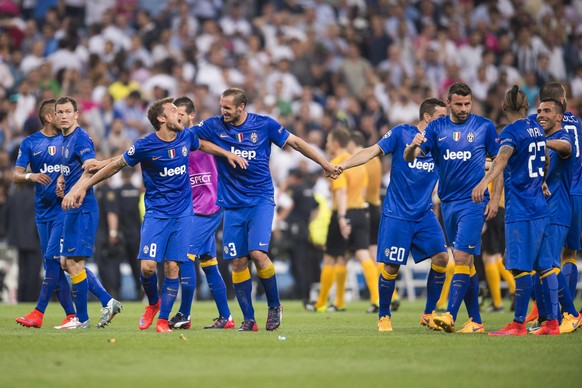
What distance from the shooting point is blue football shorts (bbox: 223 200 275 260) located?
510 inches

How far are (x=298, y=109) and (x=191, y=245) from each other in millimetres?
13563

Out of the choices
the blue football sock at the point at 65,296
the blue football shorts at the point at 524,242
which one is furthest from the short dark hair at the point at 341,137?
the blue football shorts at the point at 524,242

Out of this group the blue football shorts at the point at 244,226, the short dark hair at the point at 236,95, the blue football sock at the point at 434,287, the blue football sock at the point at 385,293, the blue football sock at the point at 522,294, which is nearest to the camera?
the blue football sock at the point at 522,294

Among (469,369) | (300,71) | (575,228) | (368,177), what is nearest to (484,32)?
(300,71)

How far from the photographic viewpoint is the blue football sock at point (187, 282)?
13.5 m

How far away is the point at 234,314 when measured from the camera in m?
17.8

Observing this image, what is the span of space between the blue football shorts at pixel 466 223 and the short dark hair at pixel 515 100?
121 cm

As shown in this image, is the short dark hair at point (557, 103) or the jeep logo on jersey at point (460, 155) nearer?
the jeep logo on jersey at point (460, 155)

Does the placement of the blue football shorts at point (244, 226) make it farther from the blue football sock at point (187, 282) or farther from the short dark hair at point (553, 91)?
the short dark hair at point (553, 91)

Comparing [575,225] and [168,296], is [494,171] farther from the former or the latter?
[168,296]

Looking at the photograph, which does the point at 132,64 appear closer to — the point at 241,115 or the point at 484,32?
the point at 484,32

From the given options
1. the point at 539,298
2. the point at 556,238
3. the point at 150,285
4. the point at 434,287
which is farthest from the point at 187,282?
the point at 556,238

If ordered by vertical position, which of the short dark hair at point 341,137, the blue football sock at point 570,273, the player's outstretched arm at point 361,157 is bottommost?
the blue football sock at point 570,273

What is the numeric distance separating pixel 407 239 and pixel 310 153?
162 centimetres
